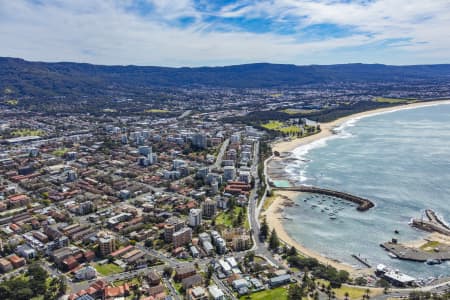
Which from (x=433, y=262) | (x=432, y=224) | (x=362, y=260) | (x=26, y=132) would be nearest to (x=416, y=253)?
(x=433, y=262)

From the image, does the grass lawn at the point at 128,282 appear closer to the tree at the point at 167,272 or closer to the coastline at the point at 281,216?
the tree at the point at 167,272

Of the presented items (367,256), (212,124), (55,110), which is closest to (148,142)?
(212,124)

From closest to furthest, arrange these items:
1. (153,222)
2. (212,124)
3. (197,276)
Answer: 1. (197,276)
2. (153,222)
3. (212,124)

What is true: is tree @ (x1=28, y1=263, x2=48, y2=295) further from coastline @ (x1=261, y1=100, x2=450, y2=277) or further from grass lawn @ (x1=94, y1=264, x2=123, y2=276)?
coastline @ (x1=261, y1=100, x2=450, y2=277)

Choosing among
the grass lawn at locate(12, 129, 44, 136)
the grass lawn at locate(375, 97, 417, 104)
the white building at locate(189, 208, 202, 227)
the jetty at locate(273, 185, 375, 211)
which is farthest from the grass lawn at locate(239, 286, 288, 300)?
the grass lawn at locate(375, 97, 417, 104)

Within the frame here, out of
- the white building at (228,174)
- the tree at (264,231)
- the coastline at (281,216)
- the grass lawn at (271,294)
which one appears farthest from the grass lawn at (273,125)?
the grass lawn at (271,294)

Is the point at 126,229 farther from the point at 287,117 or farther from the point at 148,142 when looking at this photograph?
the point at 287,117

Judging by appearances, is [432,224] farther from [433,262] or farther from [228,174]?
[228,174]
